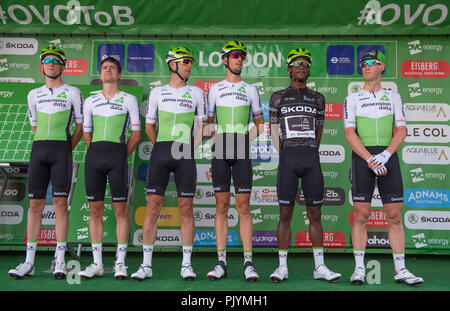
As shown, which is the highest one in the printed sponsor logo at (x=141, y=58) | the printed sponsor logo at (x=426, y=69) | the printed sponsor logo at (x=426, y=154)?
the printed sponsor logo at (x=141, y=58)

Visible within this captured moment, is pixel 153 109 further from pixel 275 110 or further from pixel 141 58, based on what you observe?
pixel 141 58

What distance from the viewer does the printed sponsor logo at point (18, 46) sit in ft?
18.5

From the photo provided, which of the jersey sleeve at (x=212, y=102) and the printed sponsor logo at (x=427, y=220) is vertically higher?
the jersey sleeve at (x=212, y=102)

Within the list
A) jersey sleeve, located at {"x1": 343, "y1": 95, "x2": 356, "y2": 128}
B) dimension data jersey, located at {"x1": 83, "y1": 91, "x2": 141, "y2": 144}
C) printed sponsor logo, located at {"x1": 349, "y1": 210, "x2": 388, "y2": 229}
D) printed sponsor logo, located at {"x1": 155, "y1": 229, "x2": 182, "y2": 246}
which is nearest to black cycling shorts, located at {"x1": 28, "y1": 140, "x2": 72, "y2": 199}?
dimension data jersey, located at {"x1": 83, "y1": 91, "x2": 141, "y2": 144}

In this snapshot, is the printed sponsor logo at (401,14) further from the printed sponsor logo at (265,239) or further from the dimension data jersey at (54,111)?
the dimension data jersey at (54,111)

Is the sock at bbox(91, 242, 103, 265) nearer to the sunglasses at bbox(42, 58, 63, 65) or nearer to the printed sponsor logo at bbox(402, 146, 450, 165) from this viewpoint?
the sunglasses at bbox(42, 58, 63, 65)

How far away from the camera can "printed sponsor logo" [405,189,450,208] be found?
534 centimetres

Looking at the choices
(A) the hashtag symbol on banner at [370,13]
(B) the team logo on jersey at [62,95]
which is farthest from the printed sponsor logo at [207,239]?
(A) the hashtag symbol on banner at [370,13]

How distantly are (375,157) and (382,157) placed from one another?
0.06 m

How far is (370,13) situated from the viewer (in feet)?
17.7

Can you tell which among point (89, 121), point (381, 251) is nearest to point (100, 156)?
point (89, 121)

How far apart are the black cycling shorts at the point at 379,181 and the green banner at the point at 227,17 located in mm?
2427

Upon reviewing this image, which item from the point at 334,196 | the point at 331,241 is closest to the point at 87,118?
the point at 334,196

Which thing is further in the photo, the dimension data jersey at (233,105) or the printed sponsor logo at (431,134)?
the printed sponsor logo at (431,134)
